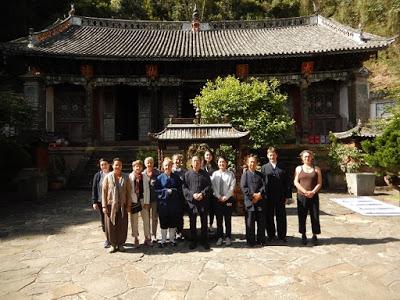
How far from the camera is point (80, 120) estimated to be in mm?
17156

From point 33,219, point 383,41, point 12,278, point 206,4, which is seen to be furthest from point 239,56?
point 206,4

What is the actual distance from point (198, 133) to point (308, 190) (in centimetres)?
348

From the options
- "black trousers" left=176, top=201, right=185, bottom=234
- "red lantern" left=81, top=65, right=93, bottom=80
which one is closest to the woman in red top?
"black trousers" left=176, top=201, right=185, bottom=234

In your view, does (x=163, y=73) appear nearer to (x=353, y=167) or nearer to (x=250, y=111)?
(x=250, y=111)

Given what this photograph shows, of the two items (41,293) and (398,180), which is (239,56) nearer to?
(398,180)

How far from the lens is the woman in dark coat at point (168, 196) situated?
18.6 ft

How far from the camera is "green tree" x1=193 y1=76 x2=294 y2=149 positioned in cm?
1104

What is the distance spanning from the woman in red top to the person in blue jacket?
0.65 metres

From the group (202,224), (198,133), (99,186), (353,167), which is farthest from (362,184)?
(99,186)

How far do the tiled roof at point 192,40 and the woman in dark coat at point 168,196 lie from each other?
10.5 metres

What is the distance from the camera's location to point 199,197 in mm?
5543

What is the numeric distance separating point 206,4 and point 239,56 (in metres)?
22.3

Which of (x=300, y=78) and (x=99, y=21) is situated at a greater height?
(x=99, y=21)

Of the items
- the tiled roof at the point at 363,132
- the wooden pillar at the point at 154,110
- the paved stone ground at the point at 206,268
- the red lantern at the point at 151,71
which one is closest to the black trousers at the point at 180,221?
the paved stone ground at the point at 206,268
